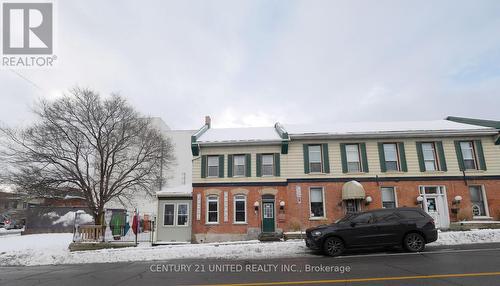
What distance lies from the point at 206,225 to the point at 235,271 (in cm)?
1058

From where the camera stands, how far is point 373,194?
19.7m

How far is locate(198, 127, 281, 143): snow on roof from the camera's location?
2106 centimetres

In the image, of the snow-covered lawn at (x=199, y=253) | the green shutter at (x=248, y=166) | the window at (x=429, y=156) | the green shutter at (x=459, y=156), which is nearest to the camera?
the snow-covered lawn at (x=199, y=253)

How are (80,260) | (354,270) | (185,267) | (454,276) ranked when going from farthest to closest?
(80,260) < (185,267) < (354,270) < (454,276)

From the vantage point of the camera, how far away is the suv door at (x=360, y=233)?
12578 mm

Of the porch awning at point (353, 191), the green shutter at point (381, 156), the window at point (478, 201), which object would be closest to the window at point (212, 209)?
the porch awning at point (353, 191)

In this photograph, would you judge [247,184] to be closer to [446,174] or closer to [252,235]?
[252,235]

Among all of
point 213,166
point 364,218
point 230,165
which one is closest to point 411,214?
point 364,218

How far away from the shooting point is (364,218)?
13.0m

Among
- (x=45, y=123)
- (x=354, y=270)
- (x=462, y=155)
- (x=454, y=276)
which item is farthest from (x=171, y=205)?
(x=462, y=155)

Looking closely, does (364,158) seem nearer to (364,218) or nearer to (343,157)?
(343,157)

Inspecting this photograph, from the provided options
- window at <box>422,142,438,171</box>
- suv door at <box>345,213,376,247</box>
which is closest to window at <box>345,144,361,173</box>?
window at <box>422,142,438,171</box>

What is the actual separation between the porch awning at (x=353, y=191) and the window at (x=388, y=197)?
1.84m

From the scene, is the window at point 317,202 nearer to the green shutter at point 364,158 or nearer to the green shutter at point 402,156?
the green shutter at point 364,158
